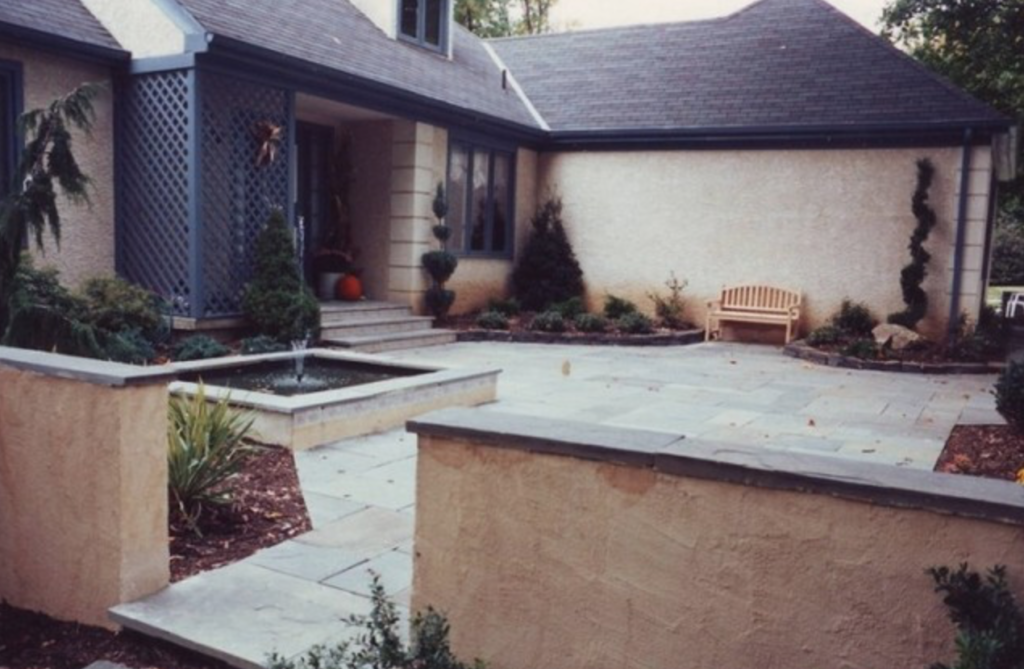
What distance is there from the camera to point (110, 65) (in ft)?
30.1

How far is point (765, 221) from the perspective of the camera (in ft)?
43.9

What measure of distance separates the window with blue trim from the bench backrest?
13.0 feet

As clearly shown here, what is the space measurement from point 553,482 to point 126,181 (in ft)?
28.6

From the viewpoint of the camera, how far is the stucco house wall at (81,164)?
8.45 m

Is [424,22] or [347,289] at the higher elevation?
[424,22]

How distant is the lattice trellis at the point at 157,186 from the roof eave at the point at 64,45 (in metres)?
0.31

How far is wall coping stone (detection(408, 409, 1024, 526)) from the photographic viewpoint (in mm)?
1908

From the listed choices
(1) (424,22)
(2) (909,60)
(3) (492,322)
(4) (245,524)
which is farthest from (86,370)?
(2) (909,60)

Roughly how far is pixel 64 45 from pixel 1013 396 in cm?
926

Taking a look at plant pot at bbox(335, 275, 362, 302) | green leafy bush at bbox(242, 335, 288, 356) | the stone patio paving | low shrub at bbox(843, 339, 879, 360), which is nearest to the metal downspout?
low shrub at bbox(843, 339, 879, 360)

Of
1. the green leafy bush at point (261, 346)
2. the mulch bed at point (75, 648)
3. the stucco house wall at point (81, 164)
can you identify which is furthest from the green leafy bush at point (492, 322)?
the mulch bed at point (75, 648)

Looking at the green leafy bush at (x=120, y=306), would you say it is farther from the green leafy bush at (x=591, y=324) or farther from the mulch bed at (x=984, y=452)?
the mulch bed at (x=984, y=452)

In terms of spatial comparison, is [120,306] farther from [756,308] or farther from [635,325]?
[756,308]

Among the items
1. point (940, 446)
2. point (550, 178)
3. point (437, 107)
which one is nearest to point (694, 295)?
point (550, 178)
